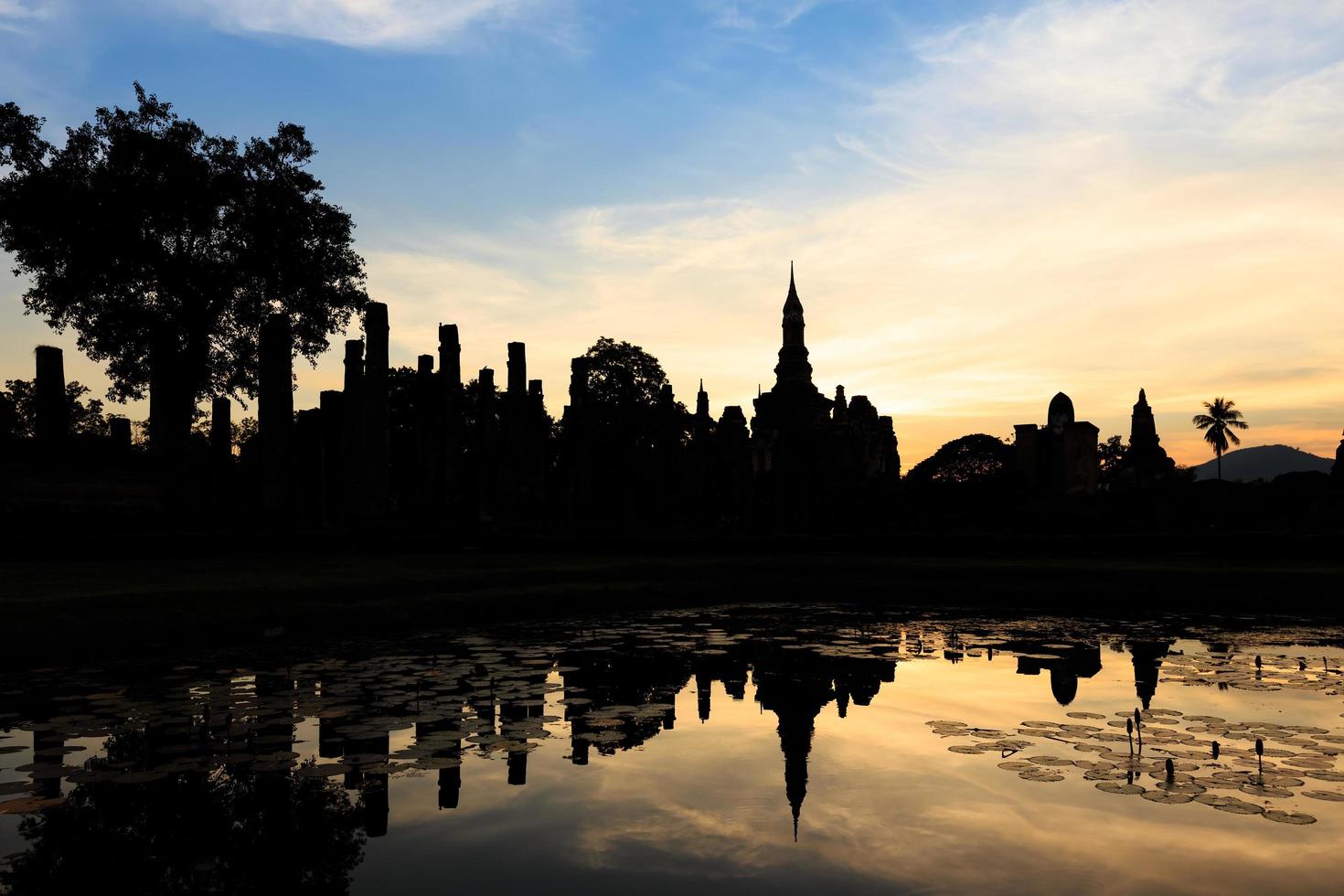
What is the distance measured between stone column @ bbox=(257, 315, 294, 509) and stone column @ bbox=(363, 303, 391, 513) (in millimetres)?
6460

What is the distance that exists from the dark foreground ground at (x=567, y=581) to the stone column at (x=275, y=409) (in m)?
4.00

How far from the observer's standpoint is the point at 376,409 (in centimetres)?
3603

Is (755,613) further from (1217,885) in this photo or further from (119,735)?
(1217,885)

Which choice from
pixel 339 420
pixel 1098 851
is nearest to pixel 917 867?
pixel 1098 851

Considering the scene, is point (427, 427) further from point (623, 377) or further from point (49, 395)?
point (623, 377)

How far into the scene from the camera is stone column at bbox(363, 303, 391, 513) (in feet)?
116

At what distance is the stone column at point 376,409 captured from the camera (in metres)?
35.4

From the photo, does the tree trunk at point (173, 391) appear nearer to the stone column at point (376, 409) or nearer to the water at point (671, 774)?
the stone column at point (376, 409)

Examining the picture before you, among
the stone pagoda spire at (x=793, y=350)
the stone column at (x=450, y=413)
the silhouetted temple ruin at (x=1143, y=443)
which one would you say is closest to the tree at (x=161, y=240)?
the stone column at (x=450, y=413)

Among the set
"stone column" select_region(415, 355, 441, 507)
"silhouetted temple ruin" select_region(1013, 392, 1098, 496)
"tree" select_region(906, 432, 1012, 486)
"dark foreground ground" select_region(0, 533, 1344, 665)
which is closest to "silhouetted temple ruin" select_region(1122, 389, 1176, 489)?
"silhouetted temple ruin" select_region(1013, 392, 1098, 496)

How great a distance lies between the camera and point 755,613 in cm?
1600

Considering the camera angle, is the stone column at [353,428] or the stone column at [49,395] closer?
the stone column at [49,395]

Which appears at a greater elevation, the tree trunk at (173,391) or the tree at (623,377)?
the tree at (623,377)

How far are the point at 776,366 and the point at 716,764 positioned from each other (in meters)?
79.7
